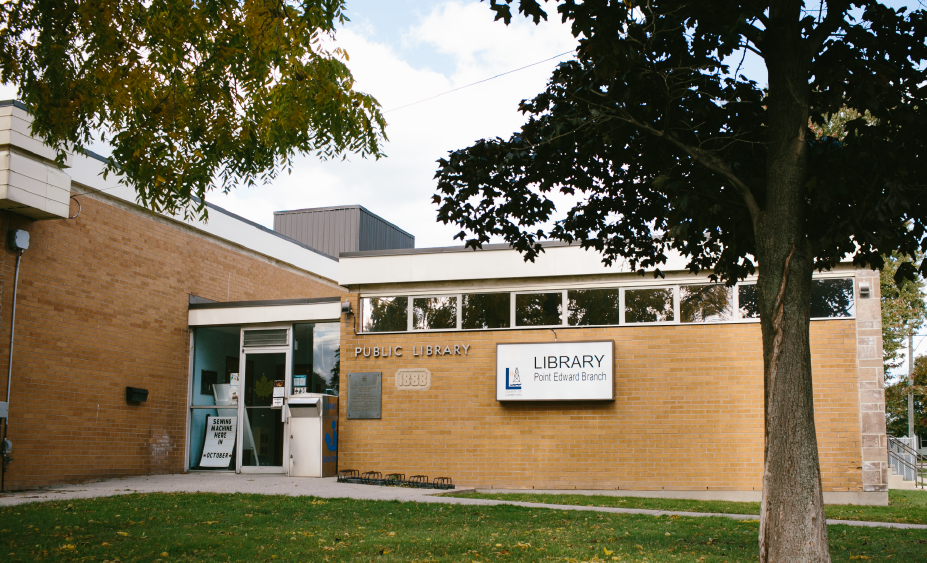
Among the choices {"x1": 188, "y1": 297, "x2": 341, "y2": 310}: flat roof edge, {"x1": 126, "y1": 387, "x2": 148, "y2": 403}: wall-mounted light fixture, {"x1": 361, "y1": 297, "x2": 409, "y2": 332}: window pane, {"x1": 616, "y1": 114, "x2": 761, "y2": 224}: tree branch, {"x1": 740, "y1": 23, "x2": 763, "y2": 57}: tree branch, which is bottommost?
{"x1": 126, "y1": 387, "x2": 148, "y2": 403}: wall-mounted light fixture

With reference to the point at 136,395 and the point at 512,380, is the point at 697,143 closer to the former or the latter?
the point at 512,380

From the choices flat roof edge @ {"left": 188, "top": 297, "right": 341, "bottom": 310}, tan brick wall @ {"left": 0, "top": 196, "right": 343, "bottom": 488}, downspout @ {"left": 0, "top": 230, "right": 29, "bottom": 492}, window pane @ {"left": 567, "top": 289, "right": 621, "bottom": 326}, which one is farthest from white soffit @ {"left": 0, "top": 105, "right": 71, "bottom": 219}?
window pane @ {"left": 567, "top": 289, "right": 621, "bottom": 326}

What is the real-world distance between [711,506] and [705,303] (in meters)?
3.95

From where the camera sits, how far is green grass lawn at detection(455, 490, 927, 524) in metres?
11.2

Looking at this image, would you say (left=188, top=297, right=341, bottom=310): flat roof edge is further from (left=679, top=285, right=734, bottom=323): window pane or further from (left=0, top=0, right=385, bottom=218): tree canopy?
(left=0, top=0, right=385, bottom=218): tree canopy

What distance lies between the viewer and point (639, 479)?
14.3m

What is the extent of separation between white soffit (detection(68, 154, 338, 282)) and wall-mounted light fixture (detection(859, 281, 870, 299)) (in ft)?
39.8

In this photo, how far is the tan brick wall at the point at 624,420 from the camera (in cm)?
1373

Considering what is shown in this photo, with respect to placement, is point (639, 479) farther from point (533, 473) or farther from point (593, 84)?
point (593, 84)

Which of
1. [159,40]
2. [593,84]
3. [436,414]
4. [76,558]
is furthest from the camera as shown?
[436,414]

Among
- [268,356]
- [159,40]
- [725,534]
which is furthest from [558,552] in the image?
[268,356]

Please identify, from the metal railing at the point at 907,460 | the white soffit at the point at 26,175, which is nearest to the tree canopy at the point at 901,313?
the metal railing at the point at 907,460

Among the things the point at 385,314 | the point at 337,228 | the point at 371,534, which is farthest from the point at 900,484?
the point at 371,534

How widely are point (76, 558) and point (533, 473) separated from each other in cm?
966
